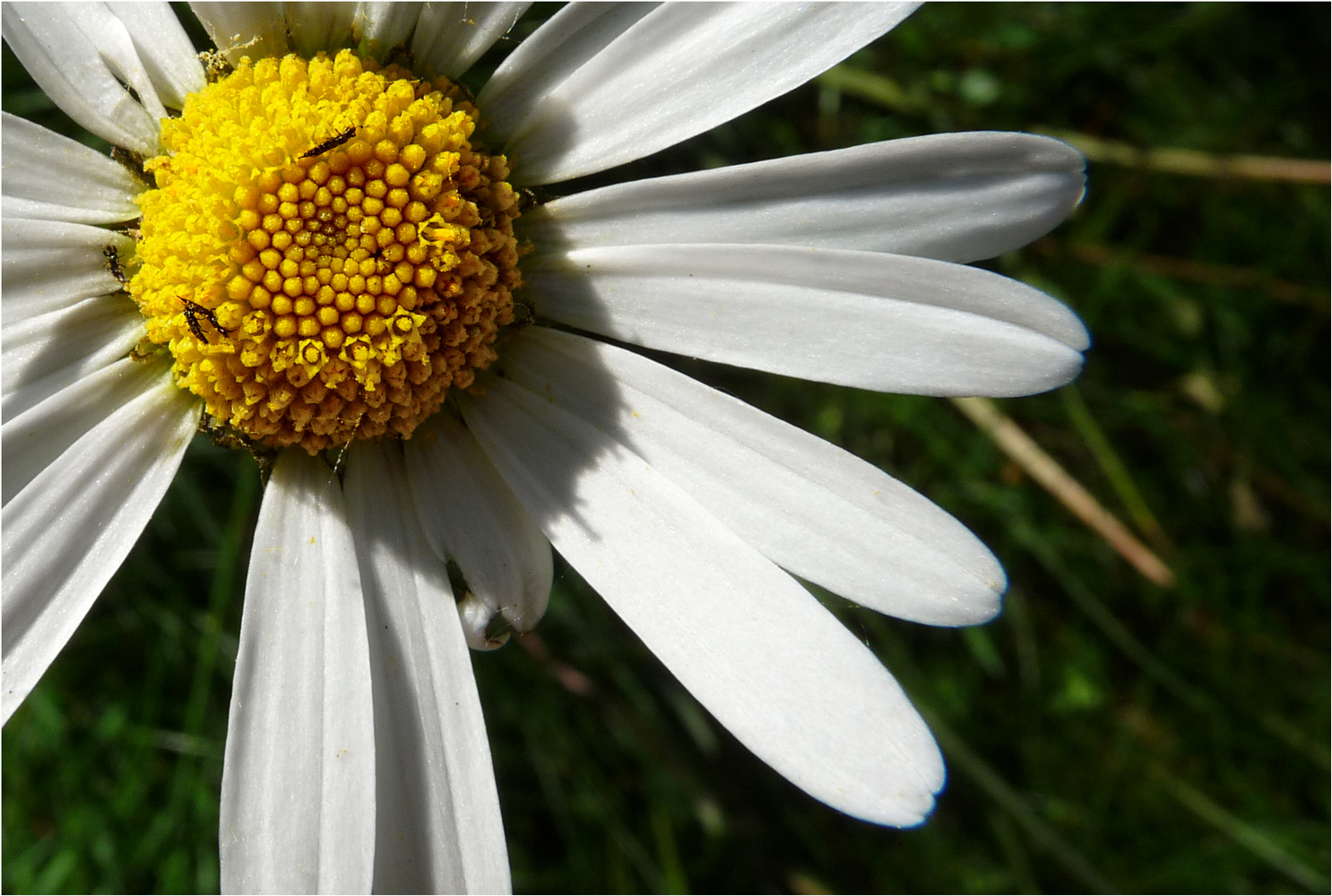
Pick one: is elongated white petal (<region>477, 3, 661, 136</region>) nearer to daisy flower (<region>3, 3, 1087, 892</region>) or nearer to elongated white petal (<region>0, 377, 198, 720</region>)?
daisy flower (<region>3, 3, 1087, 892</region>)

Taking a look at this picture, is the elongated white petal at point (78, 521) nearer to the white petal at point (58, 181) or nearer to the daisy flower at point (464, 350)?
the daisy flower at point (464, 350)

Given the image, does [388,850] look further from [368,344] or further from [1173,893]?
[1173,893]

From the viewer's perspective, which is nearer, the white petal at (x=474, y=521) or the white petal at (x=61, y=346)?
the white petal at (x=61, y=346)

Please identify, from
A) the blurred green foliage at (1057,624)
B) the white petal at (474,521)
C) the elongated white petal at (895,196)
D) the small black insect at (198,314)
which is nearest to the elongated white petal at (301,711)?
the white petal at (474,521)

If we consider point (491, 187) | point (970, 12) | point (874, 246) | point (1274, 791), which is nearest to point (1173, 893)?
point (1274, 791)

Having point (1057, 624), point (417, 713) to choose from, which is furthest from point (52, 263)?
point (1057, 624)

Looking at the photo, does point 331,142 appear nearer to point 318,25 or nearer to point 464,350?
point 318,25

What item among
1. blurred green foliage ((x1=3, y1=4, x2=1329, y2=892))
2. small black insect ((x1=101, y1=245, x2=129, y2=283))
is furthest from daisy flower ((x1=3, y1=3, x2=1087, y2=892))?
blurred green foliage ((x1=3, y1=4, x2=1329, y2=892))
